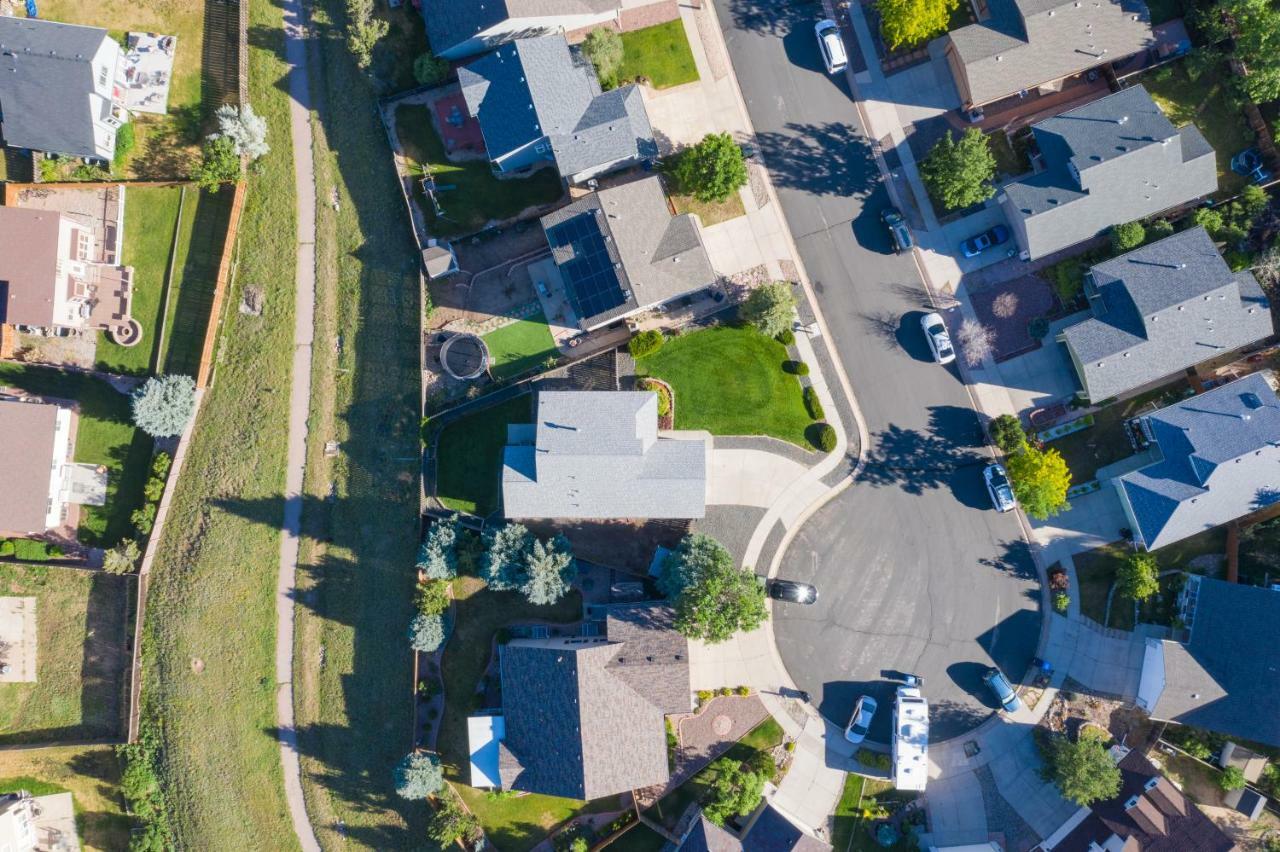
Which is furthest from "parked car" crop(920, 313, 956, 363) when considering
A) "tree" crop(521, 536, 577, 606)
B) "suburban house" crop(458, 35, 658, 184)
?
"tree" crop(521, 536, 577, 606)

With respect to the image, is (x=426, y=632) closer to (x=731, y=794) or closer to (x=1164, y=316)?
(x=731, y=794)

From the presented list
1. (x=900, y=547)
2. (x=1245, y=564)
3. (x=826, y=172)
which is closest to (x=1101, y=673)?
(x=1245, y=564)

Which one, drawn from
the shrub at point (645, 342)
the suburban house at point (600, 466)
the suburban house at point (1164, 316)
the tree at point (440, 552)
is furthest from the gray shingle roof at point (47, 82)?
the suburban house at point (1164, 316)

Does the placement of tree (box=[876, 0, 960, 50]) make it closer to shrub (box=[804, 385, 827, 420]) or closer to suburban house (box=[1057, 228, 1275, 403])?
suburban house (box=[1057, 228, 1275, 403])

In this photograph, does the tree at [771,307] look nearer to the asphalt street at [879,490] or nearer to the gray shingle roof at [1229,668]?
the asphalt street at [879,490]

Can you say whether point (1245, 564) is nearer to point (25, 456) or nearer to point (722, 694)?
point (722, 694)

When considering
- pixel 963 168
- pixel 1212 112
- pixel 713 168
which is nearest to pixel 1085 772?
pixel 963 168
